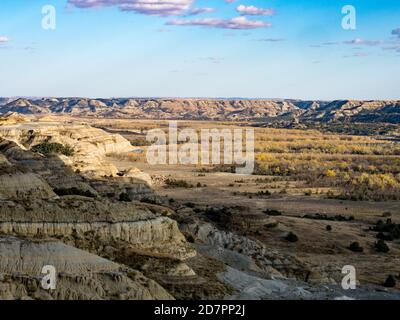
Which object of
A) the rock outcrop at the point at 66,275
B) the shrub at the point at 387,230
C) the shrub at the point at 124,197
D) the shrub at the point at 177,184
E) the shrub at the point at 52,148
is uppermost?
the shrub at the point at 52,148

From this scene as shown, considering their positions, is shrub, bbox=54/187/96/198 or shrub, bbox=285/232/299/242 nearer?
shrub, bbox=54/187/96/198

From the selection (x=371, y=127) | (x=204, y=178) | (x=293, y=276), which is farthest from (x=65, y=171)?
(x=371, y=127)

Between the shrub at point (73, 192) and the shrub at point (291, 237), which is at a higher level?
the shrub at point (73, 192)

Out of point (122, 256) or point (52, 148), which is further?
point (52, 148)

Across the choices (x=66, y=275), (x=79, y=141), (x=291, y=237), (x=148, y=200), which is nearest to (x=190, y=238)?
(x=291, y=237)

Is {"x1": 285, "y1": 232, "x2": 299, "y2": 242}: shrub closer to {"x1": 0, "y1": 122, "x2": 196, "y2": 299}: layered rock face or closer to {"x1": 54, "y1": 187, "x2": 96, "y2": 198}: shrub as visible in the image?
{"x1": 0, "y1": 122, "x2": 196, "y2": 299}: layered rock face

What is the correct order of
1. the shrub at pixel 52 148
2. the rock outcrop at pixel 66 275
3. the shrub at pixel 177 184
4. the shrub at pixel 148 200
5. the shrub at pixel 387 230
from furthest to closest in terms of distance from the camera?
the shrub at pixel 52 148 < the shrub at pixel 177 184 < the shrub at pixel 148 200 < the shrub at pixel 387 230 < the rock outcrop at pixel 66 275

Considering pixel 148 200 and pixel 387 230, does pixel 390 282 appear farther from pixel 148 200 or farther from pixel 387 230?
pixel 148 200

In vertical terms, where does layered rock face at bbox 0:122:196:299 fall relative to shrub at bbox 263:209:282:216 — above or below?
above

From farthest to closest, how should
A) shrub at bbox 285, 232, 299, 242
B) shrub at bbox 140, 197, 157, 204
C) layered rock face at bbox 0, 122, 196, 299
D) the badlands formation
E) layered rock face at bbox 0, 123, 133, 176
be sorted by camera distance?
1. layered rock face at bbox 0, 123, 133, 176
2. shrub at bbox 140, 197, 157, 204
3. shrub at bbox 285, 232, 299, 242
4. the badlands formation
5. layered rock face at bbox 0, 122, 196, 299

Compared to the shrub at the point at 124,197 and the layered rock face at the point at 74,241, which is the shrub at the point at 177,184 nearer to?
the shrub at the point at 124,197

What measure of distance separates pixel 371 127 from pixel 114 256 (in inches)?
6156

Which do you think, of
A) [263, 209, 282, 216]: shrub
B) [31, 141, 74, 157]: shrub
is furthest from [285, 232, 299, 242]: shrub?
[31, 141, 74, 157]: shrub

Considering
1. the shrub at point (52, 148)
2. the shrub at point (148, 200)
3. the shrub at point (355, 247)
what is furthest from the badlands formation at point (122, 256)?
the shrub at point (52, 148)
